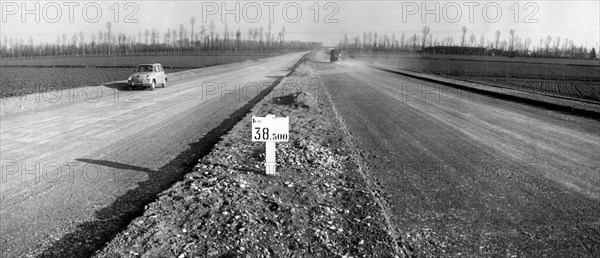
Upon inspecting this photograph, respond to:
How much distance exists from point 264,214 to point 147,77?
22.7m

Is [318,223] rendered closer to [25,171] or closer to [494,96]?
[25,171]

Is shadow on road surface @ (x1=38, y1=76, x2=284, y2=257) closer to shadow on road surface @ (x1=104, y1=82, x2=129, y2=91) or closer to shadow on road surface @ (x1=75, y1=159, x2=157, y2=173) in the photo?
shadow on road surface @ (x1=75, y1=159, x2=157, y2=173)

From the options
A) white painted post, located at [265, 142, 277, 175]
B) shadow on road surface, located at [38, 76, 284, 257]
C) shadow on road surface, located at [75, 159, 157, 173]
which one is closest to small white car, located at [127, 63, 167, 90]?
shadow on road surface, located at [38, 76, 284, 257]

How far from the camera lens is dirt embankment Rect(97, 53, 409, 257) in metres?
4.86

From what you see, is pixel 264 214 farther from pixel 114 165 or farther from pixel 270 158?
pixel 114 165

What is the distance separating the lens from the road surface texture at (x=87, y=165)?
5.86 metres

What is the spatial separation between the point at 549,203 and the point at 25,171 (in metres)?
10.2

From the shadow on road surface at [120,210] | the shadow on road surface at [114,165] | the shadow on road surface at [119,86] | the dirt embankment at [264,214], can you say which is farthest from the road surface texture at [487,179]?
the shadow on road surface at [119,86]

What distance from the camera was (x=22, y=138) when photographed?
1198cm

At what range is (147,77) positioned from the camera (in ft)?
85.9

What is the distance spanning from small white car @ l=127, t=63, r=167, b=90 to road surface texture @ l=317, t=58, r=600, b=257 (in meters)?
14.7

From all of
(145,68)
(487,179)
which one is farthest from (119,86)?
(487,179)

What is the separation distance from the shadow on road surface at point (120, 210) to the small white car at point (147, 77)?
1688 centimetres

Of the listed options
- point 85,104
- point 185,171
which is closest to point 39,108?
point 85,104
